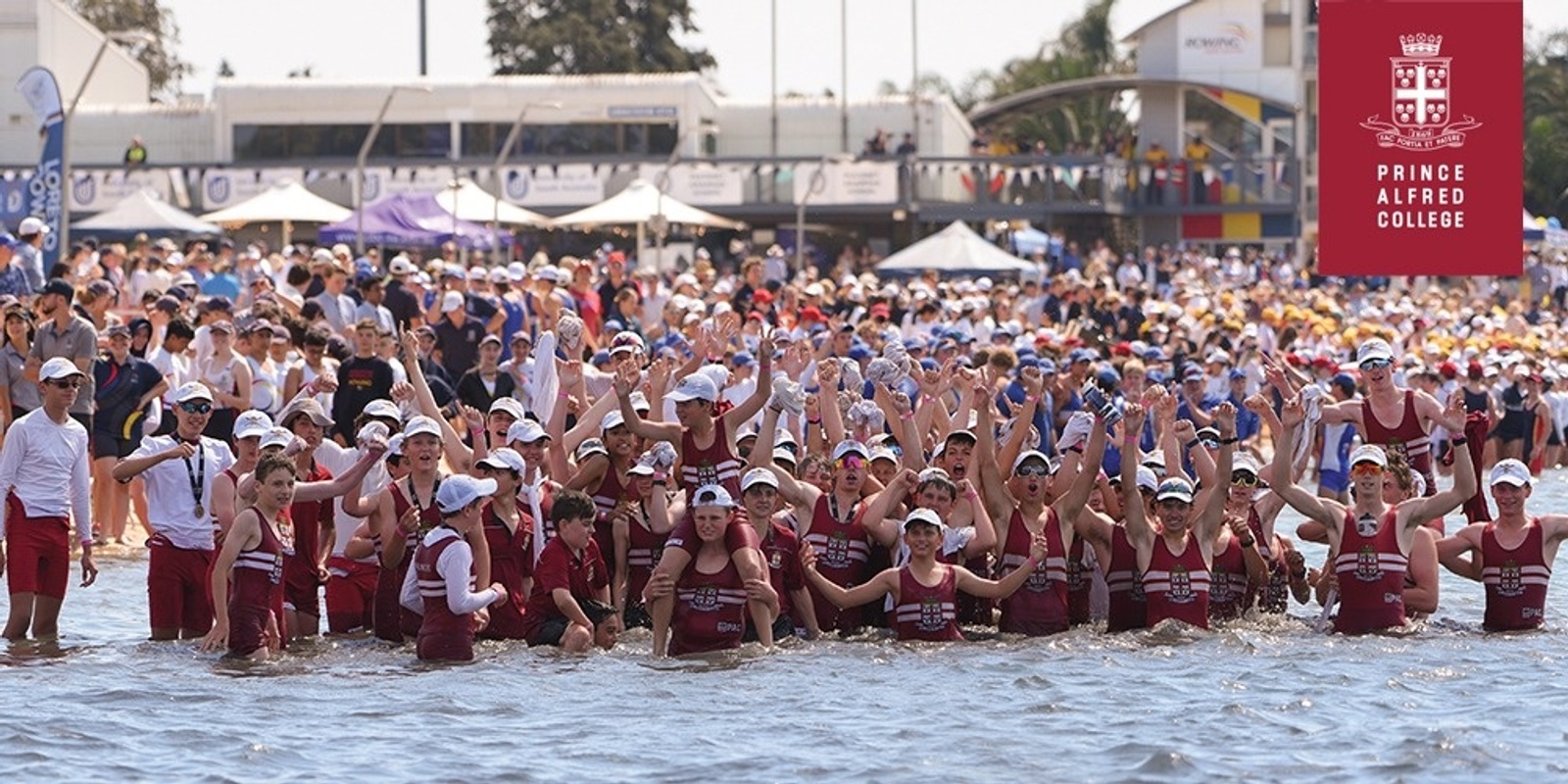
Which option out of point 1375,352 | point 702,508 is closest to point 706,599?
point 702,508

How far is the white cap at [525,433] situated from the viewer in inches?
558

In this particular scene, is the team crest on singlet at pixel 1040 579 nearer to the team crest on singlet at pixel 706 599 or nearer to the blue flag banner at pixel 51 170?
the team crest on singlet at pixel 706 599

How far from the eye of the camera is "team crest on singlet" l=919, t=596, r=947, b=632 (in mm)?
14188

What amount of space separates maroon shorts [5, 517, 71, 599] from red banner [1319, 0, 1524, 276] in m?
7.71

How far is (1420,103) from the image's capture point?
16281 mm

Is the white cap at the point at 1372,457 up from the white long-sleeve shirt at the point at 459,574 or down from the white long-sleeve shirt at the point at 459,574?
up

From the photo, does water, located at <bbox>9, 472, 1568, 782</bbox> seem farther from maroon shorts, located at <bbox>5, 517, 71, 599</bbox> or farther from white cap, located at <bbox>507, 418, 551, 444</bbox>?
white cap, located at <bbox>507, 418, 551, 444</bbox>

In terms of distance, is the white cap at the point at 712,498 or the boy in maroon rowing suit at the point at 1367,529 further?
the boy in maroon rowing suit at the point at 1367,529

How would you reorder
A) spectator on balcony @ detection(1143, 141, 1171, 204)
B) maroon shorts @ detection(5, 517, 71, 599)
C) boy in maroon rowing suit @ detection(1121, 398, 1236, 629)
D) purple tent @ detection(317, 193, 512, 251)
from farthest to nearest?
spectator on balcony @ detection(1143, 141, 1171, 204) < purple tent @ detection(317, 193, 512, 251) < boy in maroon rowing suit @ detection(1121, 398, 1236, 629) < maroon shorts @ detection(5, 517, 71, 599)

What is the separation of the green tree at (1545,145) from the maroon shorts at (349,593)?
57.9 metres

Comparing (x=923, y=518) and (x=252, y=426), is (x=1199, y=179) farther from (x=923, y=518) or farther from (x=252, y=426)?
(x=252, y=426)

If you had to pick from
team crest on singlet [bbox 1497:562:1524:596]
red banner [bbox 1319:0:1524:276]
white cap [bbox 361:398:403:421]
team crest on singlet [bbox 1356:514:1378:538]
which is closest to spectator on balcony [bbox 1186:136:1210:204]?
red banner [bbox 1319:0:1524:276]

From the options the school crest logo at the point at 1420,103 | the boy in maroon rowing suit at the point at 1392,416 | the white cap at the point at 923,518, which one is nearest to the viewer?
the white cap at the point at 923,518

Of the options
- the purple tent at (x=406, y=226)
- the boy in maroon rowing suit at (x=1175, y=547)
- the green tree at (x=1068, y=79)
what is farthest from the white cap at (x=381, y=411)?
the green tree at (x=1068, y=79)
